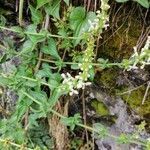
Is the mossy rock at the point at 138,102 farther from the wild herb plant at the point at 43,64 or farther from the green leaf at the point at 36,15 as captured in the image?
the green leaf at the point at 36,15

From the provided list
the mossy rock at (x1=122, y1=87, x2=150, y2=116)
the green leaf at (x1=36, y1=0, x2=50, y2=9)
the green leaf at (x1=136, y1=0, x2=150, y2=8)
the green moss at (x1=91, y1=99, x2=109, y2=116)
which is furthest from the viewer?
the green moss at (x1=91, y1=99, x2=109, y2=116)

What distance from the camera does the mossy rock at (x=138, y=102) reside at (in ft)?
6.74

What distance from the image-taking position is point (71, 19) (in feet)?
6.30

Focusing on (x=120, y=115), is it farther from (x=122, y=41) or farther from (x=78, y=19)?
(x=78, y=19)

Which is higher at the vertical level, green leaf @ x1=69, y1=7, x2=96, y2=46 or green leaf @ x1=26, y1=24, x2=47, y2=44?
green leaf @ x1=69, y1=7, x2=96, y2=46

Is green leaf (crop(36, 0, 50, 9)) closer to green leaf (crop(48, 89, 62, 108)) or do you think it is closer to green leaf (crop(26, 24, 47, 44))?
green leaf (crop(26, 24, 47, 44))

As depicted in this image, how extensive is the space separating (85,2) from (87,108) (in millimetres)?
561

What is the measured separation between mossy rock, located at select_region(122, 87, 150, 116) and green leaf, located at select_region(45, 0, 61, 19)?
52 cm

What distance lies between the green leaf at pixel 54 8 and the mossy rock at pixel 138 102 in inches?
20.5

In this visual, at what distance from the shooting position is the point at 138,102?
206 cm

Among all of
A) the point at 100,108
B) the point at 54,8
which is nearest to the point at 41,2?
the point at 54,8

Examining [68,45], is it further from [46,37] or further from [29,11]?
[29,11]

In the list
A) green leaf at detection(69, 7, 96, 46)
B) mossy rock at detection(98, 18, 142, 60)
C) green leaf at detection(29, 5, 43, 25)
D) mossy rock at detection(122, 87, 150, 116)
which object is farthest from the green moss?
green leaf at detection(29, 5, 43, 25)

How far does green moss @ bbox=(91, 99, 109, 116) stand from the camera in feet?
7.08
